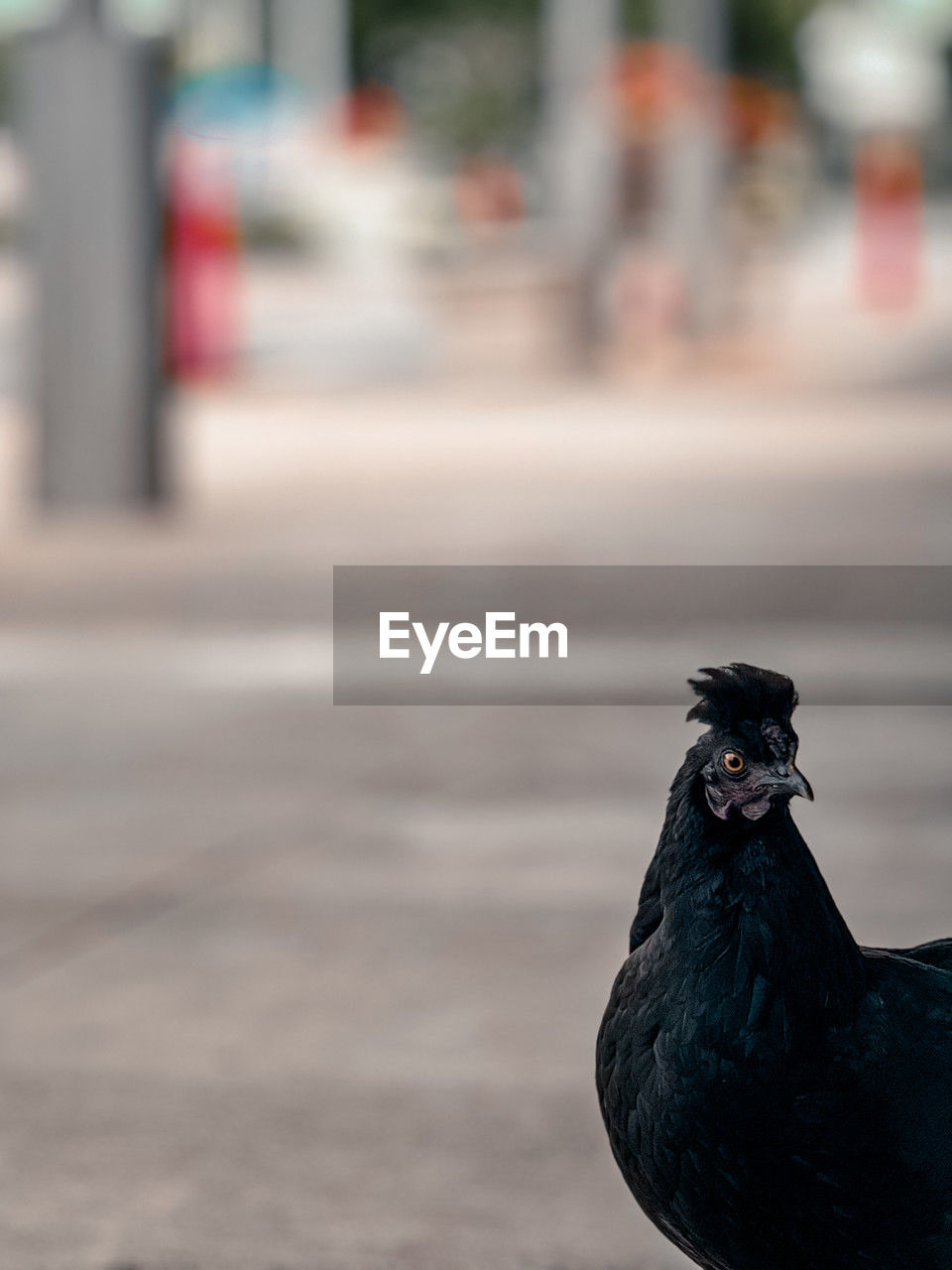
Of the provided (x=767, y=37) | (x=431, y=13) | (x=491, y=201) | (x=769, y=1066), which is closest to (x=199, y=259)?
(x=491, y=201)

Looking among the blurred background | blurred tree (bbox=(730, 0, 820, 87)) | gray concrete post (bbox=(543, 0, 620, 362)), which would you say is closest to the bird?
the blurred background

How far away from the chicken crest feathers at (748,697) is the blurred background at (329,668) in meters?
1.62

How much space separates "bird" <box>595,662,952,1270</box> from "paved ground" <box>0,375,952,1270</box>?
1.22 metres

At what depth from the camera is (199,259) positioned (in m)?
20.9

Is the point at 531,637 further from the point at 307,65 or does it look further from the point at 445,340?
the point at 307,65

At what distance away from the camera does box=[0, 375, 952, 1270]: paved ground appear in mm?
3963

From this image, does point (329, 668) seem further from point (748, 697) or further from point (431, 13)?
point (431, 13)

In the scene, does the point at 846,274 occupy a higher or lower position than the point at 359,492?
higher

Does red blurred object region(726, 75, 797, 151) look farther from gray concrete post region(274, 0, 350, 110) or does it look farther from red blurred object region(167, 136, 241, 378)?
gray concrete post region(274, 0, 350, 110)

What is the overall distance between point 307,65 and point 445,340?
127ft

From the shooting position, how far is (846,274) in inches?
1545

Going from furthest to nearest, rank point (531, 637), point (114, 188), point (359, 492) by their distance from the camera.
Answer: point (359, 492)
point (114, 188)
point (531, 637)

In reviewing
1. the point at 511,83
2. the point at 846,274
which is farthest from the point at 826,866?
the point at 511,83

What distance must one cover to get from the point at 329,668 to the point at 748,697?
646 centimetres
